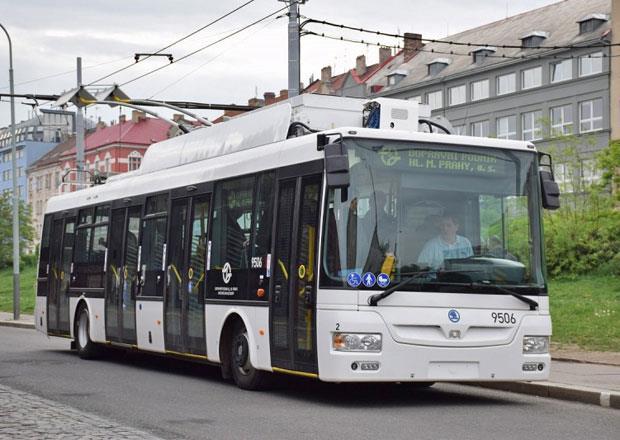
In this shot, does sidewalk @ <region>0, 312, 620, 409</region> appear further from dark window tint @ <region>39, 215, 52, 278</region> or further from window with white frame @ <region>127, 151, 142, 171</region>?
window with white frame @ <region>127, 151, 142, 171</region>

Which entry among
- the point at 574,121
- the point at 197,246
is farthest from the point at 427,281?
the point at 574,121

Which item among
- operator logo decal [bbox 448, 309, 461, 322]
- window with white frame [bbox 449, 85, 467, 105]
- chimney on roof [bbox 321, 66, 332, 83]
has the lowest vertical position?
operator logo decal [bbox 448, 309, 461, 322]

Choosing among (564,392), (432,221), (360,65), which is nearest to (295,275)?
(432,221)

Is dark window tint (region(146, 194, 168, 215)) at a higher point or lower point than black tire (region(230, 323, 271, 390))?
higher

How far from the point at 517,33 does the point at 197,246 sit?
6713 cm

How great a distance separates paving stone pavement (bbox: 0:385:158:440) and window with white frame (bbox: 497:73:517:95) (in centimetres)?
6754

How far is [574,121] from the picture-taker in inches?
2867

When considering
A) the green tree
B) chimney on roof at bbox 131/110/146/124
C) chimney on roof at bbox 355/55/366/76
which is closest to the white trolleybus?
the green tree

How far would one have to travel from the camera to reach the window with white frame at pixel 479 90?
264 feet

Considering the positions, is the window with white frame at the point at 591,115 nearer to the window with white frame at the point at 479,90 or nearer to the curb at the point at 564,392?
the window with white frame at the point at 479,90

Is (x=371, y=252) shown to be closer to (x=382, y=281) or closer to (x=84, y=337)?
(x=382, y=281)

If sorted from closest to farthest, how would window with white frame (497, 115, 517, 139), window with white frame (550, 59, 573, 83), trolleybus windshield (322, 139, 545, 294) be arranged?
trolleybus windshield (322, 139, 545, 294)
window with white frame (550, 59, 573, 83)
window with white frame (497, 115, 517, 139)

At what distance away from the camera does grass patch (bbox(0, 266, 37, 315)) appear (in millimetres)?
53784

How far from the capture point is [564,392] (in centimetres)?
1456
